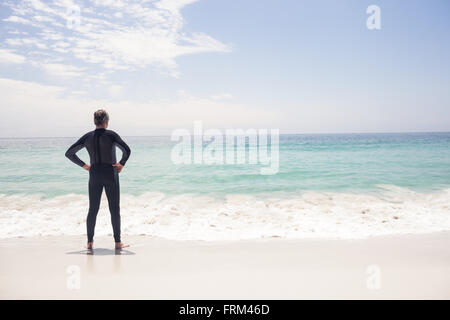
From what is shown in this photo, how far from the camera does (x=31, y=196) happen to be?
31.0 ft

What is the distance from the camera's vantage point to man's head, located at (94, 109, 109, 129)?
3979 mm

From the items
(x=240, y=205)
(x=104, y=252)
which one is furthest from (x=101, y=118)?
(x=240, y=205)

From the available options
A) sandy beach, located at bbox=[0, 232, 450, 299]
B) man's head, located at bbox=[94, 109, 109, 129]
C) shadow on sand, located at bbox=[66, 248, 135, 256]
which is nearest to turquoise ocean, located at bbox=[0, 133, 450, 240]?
sandy beach, located at bbox=[0, 232, 450, 299]

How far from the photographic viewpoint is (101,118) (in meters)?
4.00

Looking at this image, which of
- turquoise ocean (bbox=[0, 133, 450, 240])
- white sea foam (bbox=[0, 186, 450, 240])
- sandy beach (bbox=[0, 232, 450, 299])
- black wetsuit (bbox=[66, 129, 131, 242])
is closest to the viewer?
sandy beach (bbox=[0, 232, 450, 299])

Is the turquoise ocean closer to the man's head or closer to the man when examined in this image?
the man

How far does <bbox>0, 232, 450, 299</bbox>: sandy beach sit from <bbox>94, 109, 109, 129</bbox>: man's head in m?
1.86

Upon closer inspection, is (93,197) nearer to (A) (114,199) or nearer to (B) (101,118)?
(A) (114,199)

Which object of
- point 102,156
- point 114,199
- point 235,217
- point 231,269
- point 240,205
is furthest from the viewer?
point 240,205

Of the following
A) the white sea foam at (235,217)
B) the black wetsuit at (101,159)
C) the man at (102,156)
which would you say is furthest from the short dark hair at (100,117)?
the white sea foam at (235,217)

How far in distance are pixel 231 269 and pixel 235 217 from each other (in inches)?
129
